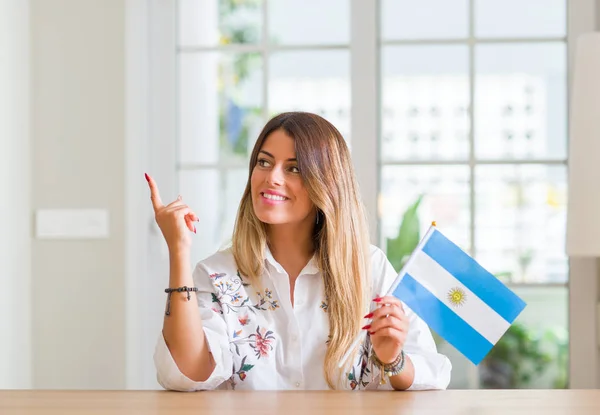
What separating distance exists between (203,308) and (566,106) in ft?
6.51

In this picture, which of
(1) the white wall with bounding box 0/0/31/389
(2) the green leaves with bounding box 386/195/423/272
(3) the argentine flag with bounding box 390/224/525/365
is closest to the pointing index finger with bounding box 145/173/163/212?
(3) the argentine flag with bounding box 390/224/525/365

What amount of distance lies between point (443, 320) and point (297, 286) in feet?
1.32

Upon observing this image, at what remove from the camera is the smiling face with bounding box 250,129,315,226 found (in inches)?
72.3

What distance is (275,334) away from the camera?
1.85 meters

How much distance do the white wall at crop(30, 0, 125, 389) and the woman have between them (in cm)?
134

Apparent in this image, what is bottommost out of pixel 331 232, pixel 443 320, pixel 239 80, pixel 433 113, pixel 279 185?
pixel 443 320

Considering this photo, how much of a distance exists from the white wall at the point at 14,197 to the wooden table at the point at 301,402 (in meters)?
1.50

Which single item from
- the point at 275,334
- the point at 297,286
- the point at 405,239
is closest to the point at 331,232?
the point at 297,286

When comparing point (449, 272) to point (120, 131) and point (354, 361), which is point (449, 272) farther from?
point (120, 131)

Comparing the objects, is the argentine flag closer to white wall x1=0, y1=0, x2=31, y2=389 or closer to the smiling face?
the smiling face

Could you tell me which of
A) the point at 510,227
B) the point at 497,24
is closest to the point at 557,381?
the point at 510,227

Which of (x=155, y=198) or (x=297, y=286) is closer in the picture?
(x=155, y=198)

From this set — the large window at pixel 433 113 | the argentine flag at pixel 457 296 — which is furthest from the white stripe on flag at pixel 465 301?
the large window at pixel 433 113

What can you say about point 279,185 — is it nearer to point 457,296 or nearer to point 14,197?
point 457,296
